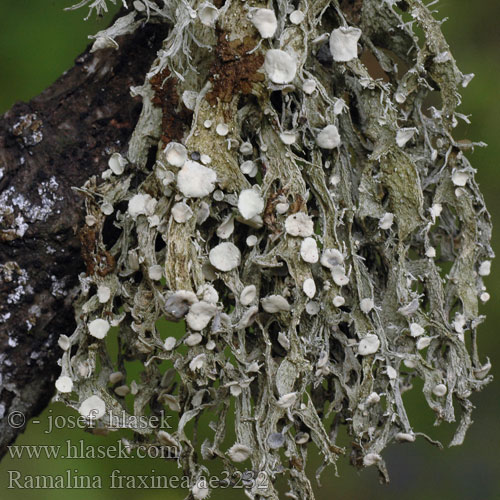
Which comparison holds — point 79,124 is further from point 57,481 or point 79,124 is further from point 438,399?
point 57,481

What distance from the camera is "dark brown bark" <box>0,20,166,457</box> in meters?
0.61

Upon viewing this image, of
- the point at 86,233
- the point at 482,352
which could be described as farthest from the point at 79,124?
the point at 482,352

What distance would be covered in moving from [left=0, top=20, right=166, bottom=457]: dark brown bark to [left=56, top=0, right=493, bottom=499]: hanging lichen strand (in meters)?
0.04

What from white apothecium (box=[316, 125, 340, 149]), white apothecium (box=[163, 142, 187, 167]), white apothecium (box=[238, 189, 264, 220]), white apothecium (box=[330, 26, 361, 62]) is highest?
white apothecium (box=[330, 26, 361, 62])

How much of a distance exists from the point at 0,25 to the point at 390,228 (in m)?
0.90

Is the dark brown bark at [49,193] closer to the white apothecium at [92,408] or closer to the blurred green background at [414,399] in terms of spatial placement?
the white apothecium at [92,408]

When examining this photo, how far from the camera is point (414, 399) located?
118 centimetres

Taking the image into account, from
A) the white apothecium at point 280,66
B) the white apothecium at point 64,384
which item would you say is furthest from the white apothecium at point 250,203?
the white apothecium at point 64,384

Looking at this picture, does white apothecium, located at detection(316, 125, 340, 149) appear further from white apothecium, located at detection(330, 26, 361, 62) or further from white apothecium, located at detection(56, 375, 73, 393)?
white apothecium, located at detection(56, 375, 73, 393)

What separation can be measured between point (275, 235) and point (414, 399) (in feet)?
2.53

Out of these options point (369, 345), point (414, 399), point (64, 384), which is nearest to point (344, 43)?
point (369, 345)

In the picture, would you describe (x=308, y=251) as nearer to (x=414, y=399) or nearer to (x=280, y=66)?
(x=280, y=66)

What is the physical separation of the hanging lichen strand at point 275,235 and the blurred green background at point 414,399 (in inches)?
20.1

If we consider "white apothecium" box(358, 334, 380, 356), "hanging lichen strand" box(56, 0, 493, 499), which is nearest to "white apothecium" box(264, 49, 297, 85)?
"hanging lichen strand" box(56, 0, 493, 499)
